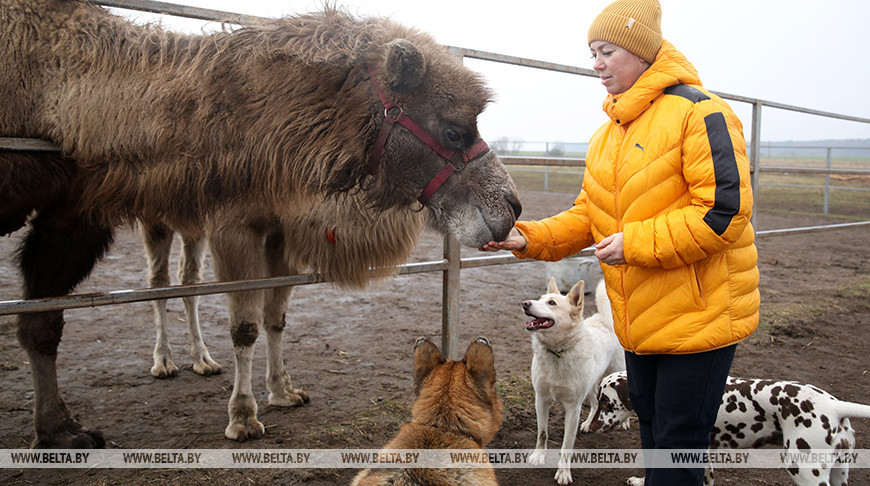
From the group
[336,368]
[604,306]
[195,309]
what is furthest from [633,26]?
[195,309]

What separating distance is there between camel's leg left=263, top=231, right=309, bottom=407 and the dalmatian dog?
2.12 meters

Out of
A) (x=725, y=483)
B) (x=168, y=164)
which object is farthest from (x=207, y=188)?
(x=725, y=483)

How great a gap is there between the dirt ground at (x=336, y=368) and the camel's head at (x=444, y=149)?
1472mm

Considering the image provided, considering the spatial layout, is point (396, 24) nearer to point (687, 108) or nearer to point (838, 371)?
point (687, 108)

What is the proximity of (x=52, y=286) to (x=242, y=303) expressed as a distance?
0.94m

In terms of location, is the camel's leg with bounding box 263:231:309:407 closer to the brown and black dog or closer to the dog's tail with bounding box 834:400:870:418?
the brown and black dog

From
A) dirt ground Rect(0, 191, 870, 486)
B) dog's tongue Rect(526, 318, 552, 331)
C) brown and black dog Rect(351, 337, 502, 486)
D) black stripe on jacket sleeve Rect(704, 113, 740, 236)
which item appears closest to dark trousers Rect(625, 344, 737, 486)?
black stripe on jacket sleeve Rect(704, 113, 740, 236)

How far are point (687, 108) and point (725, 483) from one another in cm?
209

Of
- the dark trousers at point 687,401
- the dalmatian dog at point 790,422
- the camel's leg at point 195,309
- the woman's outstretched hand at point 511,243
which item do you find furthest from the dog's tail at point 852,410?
the camel's leg at point 195,309

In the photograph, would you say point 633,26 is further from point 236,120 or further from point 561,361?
point 561,361

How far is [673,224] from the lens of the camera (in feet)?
5.81

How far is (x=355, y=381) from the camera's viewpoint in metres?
4.09

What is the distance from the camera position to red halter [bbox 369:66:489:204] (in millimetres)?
2330

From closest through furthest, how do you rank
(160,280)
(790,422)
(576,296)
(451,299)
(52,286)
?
1. (790,422)
2. (52,286)
3. (576,296)
4. (451,299)
5. (160,280)
